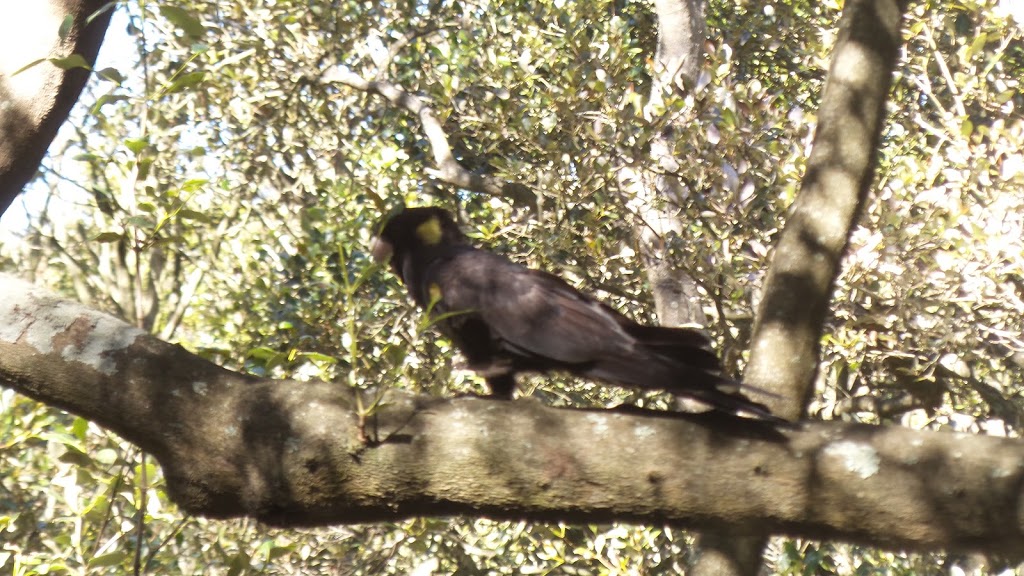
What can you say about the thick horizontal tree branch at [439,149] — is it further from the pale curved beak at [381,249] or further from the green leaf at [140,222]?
the green leaf at [140,222]

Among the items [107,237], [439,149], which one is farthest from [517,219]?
[107,237]

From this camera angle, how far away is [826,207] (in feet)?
7.91

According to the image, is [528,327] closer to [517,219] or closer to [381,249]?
[381,249]

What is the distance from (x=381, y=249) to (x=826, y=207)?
143cm

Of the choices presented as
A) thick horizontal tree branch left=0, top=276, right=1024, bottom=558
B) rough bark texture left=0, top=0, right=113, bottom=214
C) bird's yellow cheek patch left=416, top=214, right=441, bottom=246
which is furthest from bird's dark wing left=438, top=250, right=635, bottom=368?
rough bark texture left=0, top=0, right=113, bottom=214

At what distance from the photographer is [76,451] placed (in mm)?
Result: 2297

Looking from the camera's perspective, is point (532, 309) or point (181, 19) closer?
point (181, 19)

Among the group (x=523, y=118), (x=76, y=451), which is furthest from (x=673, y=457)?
(x=523, y=118)

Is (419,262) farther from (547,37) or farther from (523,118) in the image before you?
(547,37)

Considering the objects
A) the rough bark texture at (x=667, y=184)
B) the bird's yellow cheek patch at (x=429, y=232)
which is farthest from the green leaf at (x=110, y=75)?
the rough bark texture at (x=667, y=184)

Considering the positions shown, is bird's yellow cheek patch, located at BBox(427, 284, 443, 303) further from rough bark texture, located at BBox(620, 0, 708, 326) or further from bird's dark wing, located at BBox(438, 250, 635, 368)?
rough bark texture, located at BBox(620, 0, 708, 326)

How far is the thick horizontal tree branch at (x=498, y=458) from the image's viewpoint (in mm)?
1744

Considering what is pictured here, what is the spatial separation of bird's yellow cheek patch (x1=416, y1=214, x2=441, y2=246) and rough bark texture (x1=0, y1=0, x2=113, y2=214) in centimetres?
109

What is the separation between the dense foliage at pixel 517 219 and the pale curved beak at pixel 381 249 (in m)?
0.29
